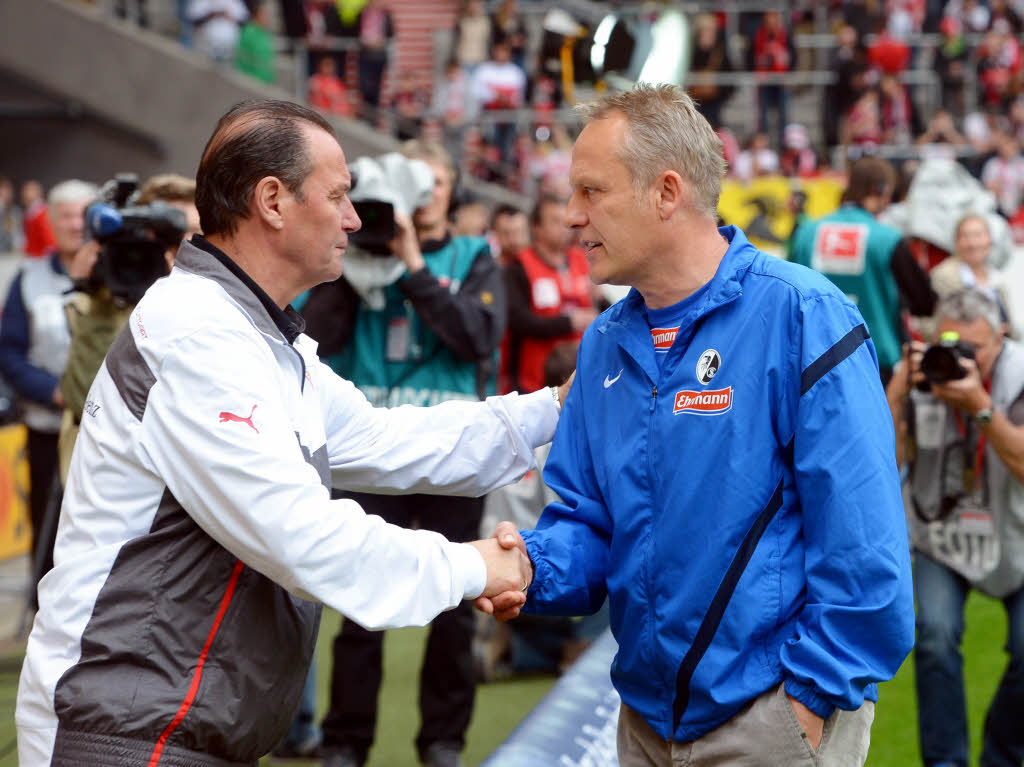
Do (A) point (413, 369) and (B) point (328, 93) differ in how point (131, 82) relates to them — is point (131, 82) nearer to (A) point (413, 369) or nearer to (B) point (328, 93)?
(B) point (328, 93)

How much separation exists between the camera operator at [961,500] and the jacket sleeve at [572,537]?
5.88ft

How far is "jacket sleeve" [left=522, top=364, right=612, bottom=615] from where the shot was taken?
265cm

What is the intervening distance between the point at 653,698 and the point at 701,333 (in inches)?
27.6

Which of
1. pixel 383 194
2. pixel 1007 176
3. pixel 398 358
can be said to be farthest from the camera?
pixel 1007 176

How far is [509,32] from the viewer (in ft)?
58.2

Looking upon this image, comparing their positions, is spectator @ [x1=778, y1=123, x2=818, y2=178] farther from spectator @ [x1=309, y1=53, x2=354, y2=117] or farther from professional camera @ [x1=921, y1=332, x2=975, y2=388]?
professional camera @ [x1=921, y1=332, x2=975, y2=388]

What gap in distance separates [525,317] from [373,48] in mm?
11797

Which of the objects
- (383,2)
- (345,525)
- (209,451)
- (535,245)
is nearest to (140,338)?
(209,451)

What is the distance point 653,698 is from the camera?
8.20 ft

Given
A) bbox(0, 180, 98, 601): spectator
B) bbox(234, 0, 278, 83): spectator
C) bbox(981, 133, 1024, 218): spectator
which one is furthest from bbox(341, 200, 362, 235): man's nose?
bbox(234, 0, 278, 83): spectator

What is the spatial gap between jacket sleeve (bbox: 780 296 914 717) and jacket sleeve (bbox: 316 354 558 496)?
0.89 metres

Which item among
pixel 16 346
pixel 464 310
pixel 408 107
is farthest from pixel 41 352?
pixel 408 107

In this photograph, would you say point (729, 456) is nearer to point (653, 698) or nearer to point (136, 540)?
point (653, 698)

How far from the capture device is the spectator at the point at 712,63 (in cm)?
1647
